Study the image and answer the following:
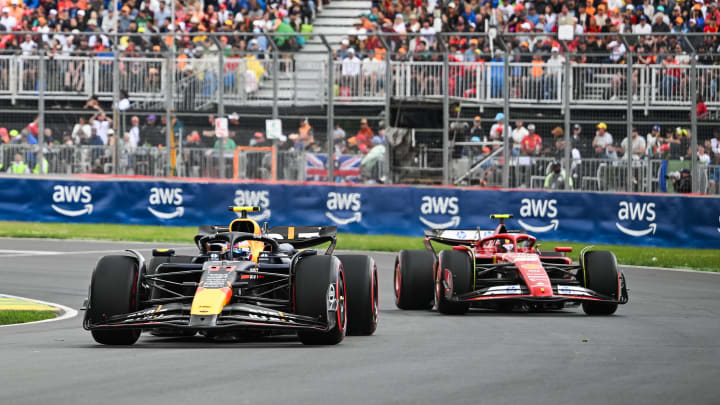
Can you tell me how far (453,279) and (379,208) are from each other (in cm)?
1313

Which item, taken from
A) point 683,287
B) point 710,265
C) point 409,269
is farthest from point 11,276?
point 710,265

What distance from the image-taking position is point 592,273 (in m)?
14.1

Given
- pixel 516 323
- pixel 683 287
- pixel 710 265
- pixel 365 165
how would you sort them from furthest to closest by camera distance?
pixel 365 165 < pixel 710 265 < pixel 683 287 < pixel 516 323

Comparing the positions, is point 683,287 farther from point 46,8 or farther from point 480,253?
point 46,8

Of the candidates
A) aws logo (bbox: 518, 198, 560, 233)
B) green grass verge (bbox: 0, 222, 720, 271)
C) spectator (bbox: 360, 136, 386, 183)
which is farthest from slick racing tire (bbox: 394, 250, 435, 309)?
spectator (bbox: 360, 136, 386, 183)

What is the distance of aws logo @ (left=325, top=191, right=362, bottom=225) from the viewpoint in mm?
27094

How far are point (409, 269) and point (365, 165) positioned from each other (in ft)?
41.1

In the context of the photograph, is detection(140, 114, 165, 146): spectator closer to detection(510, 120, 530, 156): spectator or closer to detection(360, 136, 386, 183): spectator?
detection(360, 136, 386, 183): spectator

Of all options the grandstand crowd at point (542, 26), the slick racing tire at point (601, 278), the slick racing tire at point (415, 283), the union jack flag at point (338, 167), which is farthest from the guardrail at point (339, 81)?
the slick racing tire at point (601, 278)

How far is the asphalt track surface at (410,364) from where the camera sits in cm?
740

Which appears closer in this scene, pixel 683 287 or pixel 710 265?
pixel 683 287

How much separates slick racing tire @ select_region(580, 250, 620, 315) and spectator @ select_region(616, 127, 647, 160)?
445 inches

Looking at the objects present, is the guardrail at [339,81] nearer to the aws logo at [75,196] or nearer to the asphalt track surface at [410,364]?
the aws logo at [75,196]

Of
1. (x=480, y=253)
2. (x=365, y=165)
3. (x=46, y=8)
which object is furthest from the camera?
(x=46, y=8)
